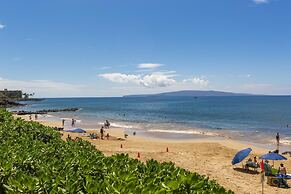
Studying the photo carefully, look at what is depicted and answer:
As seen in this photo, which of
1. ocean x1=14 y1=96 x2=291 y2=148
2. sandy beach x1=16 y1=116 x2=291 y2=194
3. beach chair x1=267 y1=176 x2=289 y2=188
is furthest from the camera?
ocean x1=14 y1=96 x2=291 y2=148

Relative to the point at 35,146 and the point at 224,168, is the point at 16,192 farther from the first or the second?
the point at 224,168

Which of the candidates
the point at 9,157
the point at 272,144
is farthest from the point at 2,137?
the point at 272,144

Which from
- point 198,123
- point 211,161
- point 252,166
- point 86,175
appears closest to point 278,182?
point 252,166

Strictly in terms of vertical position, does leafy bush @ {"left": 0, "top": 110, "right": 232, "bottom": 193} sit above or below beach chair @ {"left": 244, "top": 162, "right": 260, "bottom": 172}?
above

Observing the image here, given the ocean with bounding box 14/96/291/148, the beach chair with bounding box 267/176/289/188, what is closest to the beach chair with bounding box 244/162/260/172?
the beach chair with bounding box 267/176/289/188

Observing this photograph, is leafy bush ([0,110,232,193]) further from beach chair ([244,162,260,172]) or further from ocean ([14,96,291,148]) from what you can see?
ocean ([14,96,291,148])

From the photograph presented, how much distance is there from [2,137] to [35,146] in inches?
104

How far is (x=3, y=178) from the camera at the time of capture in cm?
668

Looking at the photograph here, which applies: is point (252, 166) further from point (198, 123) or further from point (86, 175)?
point (198, 123)

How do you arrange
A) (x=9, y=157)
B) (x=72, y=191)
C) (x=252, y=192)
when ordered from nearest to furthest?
(x=72, y=191)
(x=9, y=157)
(x=252, y=192)

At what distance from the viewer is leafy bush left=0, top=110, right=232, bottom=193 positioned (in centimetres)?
425

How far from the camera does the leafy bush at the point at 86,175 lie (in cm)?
425

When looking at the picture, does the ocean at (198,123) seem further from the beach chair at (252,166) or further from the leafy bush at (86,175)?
the leafy bush at (86,175)

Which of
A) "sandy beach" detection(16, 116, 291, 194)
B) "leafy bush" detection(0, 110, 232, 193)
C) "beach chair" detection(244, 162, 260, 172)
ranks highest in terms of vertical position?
"leafy bush" detection(0, 110, 232, 193)
